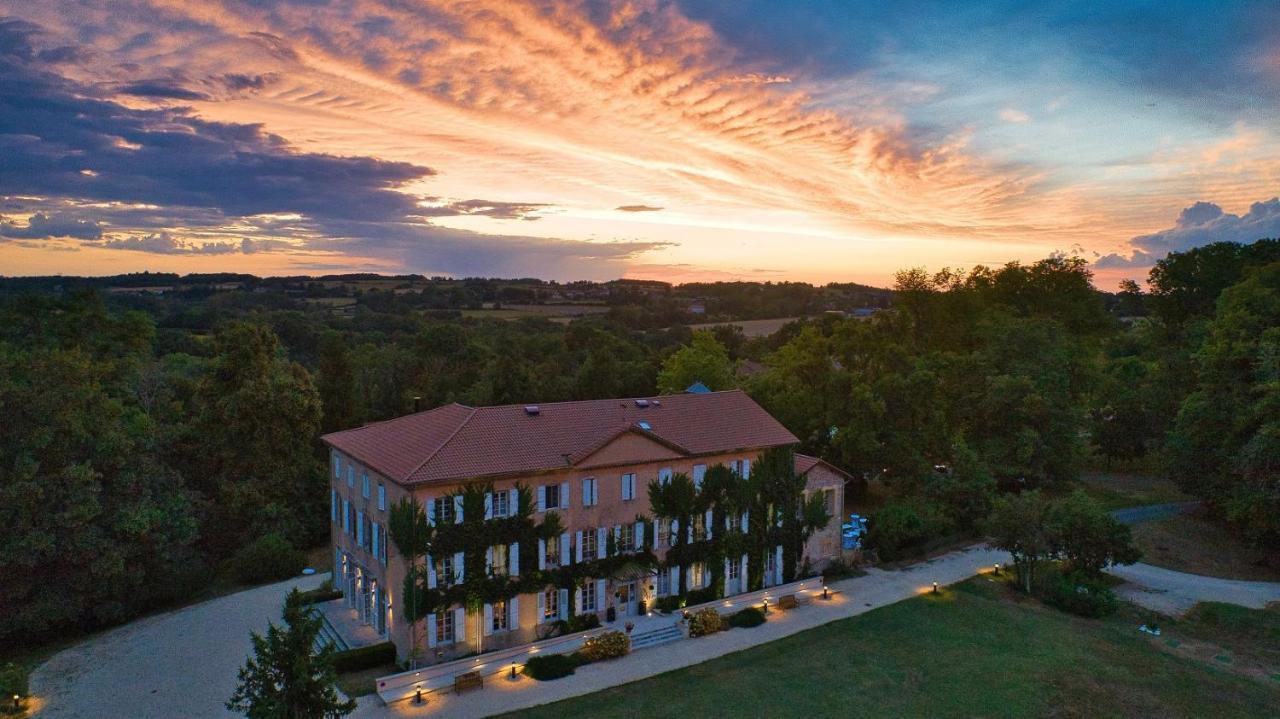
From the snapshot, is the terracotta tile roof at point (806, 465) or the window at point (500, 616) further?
the terracotta tile roof at point (806, 465)

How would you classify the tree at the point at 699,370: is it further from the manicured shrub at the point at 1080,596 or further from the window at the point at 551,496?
the window at the point at 551,496

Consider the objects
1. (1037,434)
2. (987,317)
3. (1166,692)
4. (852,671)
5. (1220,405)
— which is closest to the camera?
(1166,692)

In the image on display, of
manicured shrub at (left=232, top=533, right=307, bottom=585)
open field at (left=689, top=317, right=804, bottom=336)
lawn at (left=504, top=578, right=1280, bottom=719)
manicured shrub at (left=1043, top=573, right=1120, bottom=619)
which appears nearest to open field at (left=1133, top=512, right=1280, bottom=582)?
manicured shrub at (left=1043, top=573, right=1120, bottom=619)

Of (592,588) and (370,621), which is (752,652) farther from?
(370,621)

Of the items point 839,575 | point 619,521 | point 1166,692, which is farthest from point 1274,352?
point 619,521

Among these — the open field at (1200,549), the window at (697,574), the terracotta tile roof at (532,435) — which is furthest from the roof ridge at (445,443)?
the open field at (1200,549)

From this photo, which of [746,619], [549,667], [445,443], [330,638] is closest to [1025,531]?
[746,619]

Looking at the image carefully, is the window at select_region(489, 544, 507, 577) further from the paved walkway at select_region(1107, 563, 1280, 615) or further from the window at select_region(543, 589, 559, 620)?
the paved walkway at select_region(1107, 563, 1280, 615)
